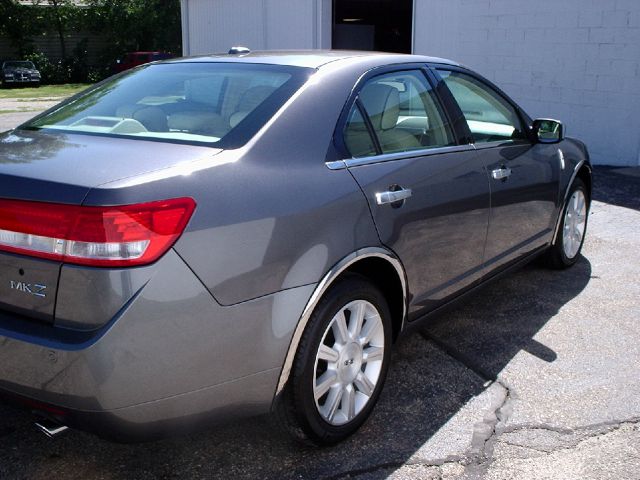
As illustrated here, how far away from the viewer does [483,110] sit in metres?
4.43

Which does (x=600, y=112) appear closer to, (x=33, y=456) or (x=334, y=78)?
(x=334, y=78)

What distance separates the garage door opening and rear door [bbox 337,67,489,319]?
19.6 meters

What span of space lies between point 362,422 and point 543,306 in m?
2.13

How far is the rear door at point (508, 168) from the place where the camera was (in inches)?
159

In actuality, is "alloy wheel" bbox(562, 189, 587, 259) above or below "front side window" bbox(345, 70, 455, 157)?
below

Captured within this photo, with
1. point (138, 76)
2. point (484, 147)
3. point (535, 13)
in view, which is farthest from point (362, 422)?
point (535, 13)

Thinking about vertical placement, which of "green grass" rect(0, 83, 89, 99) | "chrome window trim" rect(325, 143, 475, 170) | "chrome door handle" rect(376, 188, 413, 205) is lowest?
"green grass" rect(0, 83, 89, 99)

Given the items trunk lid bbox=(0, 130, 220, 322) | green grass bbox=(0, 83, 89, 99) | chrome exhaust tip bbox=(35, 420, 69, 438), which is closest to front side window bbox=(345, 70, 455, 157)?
trunk lid bbox=(0, 130, 220, 322)

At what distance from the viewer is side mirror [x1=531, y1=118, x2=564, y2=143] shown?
4676mm

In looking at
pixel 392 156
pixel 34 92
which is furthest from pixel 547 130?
pixel 34 92

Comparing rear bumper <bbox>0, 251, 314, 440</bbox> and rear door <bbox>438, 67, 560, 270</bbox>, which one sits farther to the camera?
rear door <bbox>438, 67, 560, 270</bbox>

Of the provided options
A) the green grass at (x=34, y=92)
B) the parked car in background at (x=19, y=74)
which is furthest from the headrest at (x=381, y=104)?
the parked car in background at (x=19, y=74)

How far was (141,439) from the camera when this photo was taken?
241cm

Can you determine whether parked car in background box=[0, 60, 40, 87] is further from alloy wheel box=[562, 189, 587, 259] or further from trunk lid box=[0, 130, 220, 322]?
trunk lid box=[0, 130, 220, 322]
